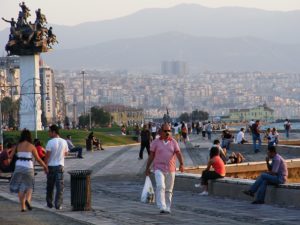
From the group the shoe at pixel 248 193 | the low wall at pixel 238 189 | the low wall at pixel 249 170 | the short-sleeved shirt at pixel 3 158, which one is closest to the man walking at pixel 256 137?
the low wall at pixel 249 170

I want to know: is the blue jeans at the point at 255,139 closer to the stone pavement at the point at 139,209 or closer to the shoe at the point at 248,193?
the stone pavement at the point at 139,209

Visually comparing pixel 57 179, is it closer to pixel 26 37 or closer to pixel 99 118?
pixel 26 37

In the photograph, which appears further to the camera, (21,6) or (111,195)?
(21,6)

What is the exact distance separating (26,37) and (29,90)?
150 inches

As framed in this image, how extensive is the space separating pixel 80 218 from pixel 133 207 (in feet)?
9.18

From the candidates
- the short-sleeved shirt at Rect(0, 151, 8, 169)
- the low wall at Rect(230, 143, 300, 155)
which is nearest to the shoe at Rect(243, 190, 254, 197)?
the short-sleeved shirt at Rect(0, 151, 8, 169)

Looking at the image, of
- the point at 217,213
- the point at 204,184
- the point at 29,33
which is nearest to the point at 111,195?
the point at 204,184

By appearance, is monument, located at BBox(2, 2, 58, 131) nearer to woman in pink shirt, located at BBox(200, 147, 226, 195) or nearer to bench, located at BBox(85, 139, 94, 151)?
bench, located at BBox(85, 139, 94, 151)

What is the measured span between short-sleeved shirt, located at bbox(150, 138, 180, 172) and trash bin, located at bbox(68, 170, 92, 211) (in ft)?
4.58

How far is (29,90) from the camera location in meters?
81.3

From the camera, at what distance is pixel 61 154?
2123 centimetres

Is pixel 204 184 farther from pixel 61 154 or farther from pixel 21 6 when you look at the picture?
pixel 21 6

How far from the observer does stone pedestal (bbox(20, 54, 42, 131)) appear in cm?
7762

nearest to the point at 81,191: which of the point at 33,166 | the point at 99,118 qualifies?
the point at 33,166
